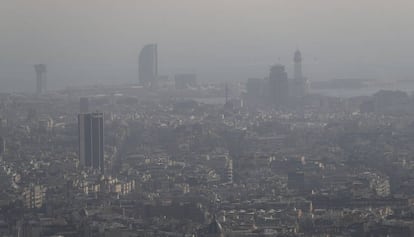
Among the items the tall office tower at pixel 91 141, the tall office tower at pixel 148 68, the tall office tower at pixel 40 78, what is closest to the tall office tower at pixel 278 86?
the tall office tower at pixel 40 78

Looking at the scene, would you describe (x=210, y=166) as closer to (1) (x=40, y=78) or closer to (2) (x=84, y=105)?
(2) (x=84, y=105)

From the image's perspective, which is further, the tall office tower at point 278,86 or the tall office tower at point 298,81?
the tall office tower at point 298,81

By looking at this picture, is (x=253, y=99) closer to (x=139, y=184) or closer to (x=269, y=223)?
(x=139, y=184)

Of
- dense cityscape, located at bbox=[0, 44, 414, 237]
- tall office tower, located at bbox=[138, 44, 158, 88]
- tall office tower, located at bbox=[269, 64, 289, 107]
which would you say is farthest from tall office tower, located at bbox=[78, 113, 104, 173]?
tall office tower, located at bbox=[138, 44, 158, 88]

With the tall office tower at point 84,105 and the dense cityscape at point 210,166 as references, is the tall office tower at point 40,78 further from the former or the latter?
the tall office tower at point 84,105

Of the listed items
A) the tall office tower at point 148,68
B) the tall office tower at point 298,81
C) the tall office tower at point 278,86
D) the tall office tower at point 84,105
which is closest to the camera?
the tall office tower at point 84,105

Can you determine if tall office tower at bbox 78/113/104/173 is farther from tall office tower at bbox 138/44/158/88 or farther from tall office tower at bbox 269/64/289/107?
tall office tower at bbox 138/44/158/88
